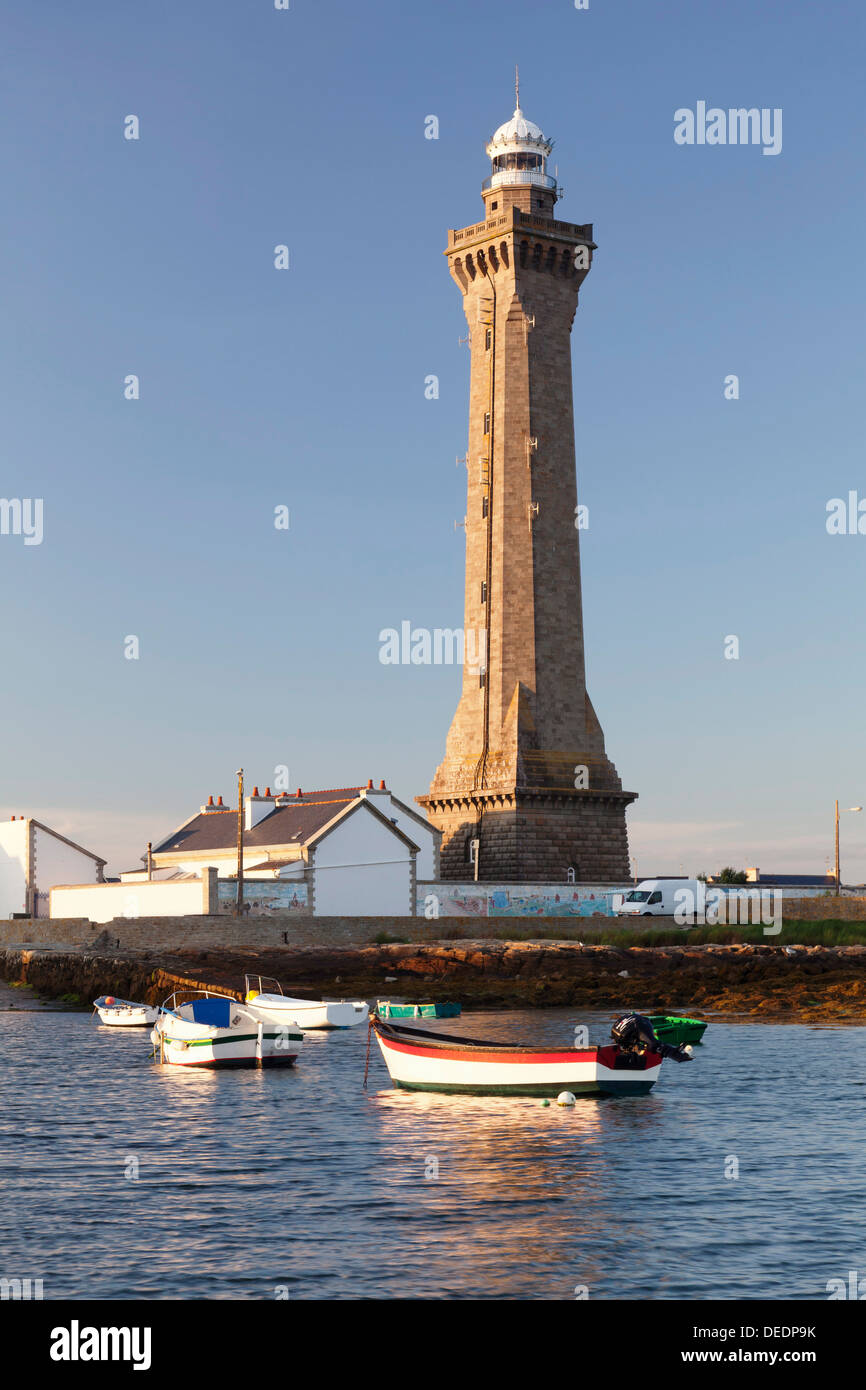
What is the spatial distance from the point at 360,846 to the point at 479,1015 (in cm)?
2227

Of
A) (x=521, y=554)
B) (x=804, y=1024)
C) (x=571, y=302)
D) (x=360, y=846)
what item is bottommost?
(x=804, y=1024)

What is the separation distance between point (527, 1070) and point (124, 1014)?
24.9m

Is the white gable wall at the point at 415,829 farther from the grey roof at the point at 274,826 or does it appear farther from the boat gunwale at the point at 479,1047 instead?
the boat gunwale at the point at 479,1047

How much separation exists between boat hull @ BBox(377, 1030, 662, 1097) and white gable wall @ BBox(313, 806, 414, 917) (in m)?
35.8

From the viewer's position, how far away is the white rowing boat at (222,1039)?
43281 mm

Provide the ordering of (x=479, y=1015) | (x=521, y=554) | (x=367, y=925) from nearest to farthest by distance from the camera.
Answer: (x=479, y=1015), (x=367, y=925), (x=521, y=554)

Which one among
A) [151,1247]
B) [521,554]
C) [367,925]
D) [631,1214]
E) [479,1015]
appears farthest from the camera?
[521,554]

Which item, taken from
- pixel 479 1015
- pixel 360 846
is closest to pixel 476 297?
pixel 360 846

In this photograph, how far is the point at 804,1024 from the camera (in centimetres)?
5356

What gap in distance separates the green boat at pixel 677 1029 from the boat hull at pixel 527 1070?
789 cm

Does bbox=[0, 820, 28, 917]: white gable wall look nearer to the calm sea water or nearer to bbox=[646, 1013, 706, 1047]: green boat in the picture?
the calm sea water

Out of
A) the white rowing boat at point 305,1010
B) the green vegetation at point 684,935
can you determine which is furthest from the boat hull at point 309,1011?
the green vegetation at point 684,935

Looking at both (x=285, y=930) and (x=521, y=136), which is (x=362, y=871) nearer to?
(x=285, y=930)
